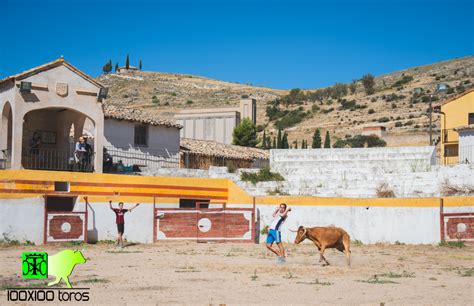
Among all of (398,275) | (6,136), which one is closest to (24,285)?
(398,275)

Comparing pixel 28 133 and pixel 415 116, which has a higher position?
pixel 415 116

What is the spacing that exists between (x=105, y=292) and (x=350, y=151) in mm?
26823

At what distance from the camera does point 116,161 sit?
35.9 m

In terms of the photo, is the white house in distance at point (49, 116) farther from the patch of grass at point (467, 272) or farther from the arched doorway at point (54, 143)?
the patch of grass at point (467, 272)

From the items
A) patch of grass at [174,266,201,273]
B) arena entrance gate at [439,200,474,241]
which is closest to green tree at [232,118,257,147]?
arena entrance gate at [439,200,474,241]

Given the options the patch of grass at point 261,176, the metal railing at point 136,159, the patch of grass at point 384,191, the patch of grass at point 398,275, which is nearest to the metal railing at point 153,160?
the metal railing at point 136,159

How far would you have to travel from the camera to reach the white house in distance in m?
29.1

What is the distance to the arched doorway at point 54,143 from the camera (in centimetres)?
3075

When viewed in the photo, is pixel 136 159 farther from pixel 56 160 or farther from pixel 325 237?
pixel 325 237

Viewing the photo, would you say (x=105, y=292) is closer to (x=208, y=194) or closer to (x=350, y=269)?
(x=350, y=269)

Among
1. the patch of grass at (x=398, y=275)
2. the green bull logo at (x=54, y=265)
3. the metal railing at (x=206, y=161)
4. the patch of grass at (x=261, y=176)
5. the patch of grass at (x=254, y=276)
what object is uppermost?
the metal railing at (x=206, y=161)

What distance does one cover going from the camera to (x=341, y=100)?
294ft

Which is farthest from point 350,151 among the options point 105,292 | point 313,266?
point 105,292

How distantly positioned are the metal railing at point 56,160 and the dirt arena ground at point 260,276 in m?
5.43
